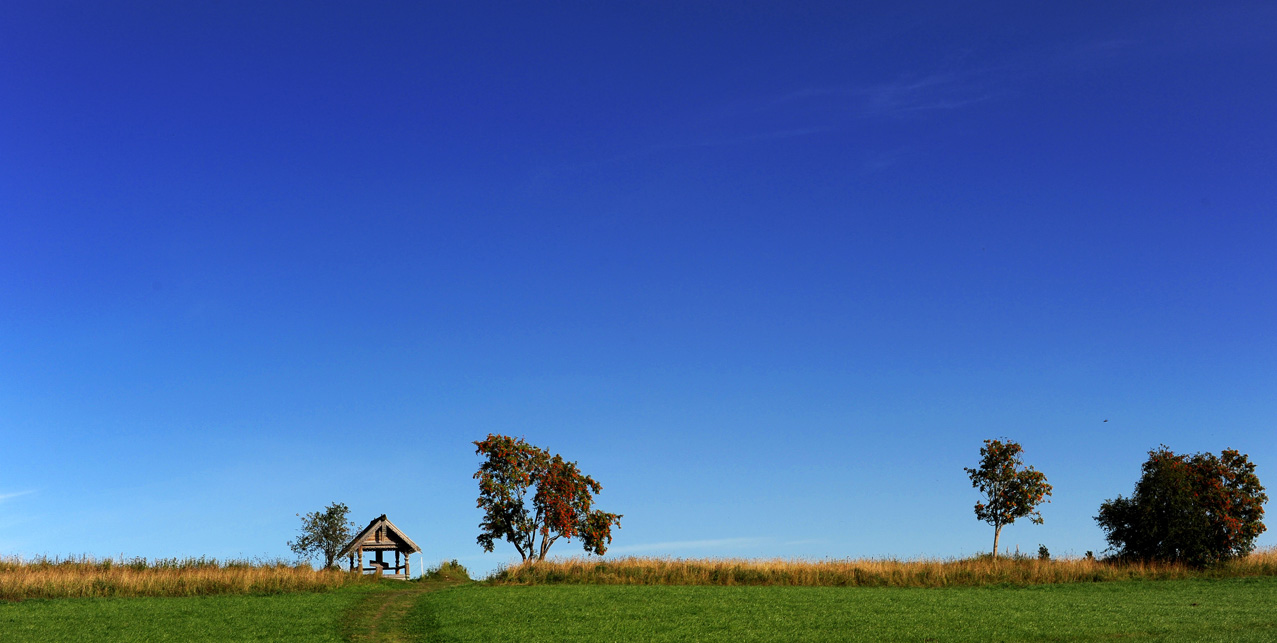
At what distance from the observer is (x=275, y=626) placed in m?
34.2

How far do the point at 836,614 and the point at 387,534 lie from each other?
43.4m

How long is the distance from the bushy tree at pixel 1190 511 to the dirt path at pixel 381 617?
4740cm

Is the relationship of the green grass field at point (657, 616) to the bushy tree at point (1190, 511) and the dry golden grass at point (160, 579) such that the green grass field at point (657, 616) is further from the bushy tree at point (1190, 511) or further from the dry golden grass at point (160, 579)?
the bushy tree at point (1190, 511)

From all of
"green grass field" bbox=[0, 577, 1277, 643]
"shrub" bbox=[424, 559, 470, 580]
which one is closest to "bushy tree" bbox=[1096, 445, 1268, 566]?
"green grass field" bbox=[0, 577, 1277, 643]

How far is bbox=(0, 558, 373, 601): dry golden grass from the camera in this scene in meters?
44.2

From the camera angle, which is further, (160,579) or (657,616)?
(160,579)

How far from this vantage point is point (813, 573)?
5328cm

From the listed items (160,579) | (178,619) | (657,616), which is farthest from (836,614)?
(160,579)

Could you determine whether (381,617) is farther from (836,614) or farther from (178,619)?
(836,614)

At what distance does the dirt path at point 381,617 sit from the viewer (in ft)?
106

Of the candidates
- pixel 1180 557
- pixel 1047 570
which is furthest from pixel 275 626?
pixel 1180 557

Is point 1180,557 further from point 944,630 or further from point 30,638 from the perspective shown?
point 30,638

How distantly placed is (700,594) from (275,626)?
1925 cm

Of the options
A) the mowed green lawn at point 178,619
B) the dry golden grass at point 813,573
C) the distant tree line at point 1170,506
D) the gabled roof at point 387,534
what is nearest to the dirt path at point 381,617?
the mowed green lawn at point 178,619
